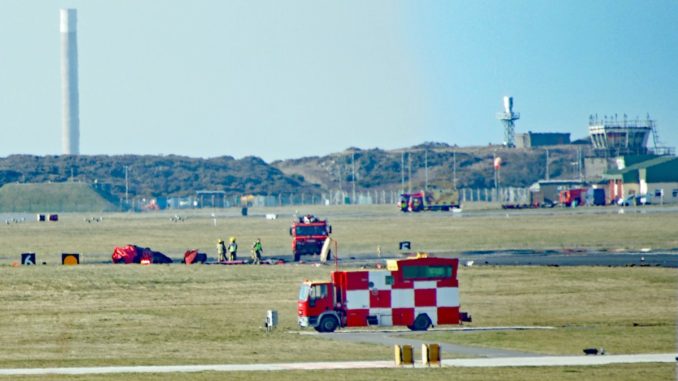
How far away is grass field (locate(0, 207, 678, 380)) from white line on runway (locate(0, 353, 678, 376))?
1.28m

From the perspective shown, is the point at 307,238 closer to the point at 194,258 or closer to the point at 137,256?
the point at 194,258

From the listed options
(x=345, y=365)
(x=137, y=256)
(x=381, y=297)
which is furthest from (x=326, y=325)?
(x=137, y=256)

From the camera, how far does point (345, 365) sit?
134 feet

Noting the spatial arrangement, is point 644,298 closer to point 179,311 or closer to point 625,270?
point 625,270

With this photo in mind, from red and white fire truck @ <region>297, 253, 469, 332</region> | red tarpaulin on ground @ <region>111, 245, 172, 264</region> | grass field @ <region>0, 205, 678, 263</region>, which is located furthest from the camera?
grass field @ <region>0, 205, 678, 263</region>

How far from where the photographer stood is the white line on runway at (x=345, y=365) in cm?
4000

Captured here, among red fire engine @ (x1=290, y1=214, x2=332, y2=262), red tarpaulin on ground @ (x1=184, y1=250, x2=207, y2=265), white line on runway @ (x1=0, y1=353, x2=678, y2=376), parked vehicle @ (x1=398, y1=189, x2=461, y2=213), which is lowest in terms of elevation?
white line on runway @ (x1=0, y1=353, x2=678, y2=376)

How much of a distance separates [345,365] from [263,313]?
17.9m

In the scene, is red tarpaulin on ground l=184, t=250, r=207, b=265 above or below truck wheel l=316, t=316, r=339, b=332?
above

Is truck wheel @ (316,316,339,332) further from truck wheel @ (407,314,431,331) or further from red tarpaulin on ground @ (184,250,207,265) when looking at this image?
red tarpaulin on ground @ (184,250,207,265)

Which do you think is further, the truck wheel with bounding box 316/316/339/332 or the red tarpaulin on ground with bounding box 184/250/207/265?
the red tarpaulin on ground with bounding box 184/250/207/265

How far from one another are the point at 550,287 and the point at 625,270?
8498mm

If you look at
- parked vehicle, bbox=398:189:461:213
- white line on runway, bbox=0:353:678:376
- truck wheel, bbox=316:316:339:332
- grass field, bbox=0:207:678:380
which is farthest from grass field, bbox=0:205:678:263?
white line on runway, bbox=0:353:678:376

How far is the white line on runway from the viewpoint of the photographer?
40.0 m
